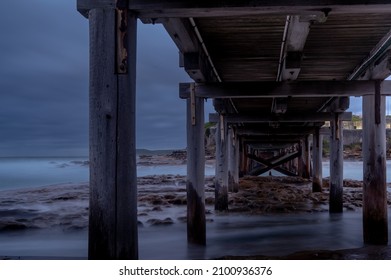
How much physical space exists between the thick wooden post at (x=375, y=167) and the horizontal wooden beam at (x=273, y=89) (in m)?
0.28

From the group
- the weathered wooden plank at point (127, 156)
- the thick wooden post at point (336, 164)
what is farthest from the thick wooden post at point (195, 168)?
the thick wooden post at point (336, 164)

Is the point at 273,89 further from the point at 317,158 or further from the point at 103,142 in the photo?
the point at 317,158

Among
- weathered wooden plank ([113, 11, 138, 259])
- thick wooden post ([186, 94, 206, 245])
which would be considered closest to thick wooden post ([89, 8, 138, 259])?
weathered wooden plank ([113, 11, 138, 259])

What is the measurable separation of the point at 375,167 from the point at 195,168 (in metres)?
2.57

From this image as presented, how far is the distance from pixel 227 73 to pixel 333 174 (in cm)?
451

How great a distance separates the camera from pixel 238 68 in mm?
6543

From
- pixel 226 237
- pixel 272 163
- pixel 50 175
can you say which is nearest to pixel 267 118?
pixel 226 237

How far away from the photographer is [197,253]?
595cm

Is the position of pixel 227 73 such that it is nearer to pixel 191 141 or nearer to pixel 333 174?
pixel 191 141

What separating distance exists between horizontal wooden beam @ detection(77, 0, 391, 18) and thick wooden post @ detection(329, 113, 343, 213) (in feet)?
22.4

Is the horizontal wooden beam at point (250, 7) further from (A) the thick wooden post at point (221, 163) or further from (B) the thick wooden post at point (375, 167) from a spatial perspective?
(A) the thick wooden post at point (221, 163)

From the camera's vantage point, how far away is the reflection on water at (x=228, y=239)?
621cm

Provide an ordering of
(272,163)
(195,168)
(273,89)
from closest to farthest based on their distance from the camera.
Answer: (195,168)
(273,89)
(272,163)

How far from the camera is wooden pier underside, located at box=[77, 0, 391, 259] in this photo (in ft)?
8.86
